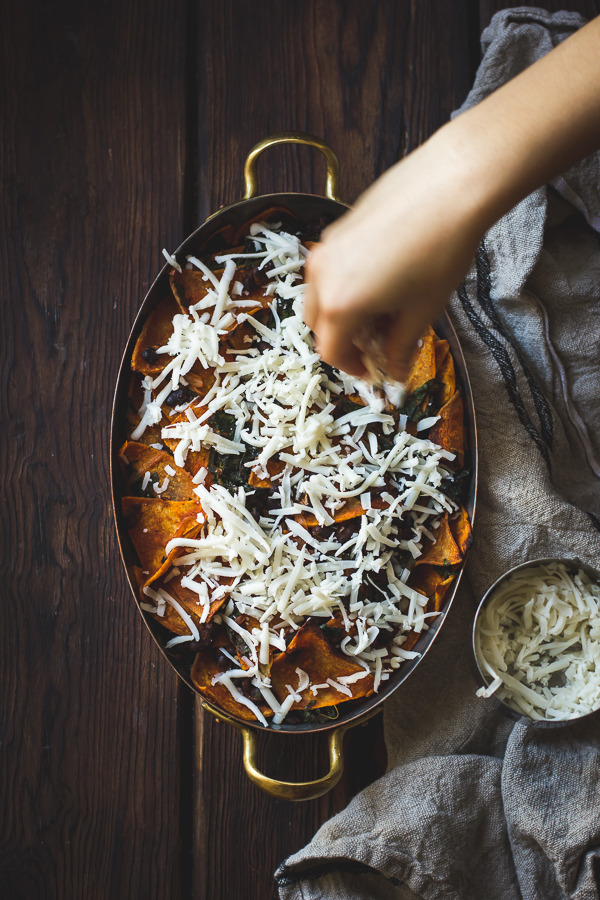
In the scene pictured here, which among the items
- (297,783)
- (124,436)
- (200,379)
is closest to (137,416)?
(124,436)

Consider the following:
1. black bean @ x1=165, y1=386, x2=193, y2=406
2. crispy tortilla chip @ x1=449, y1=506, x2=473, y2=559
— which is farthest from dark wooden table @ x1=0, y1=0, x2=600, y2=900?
crispy tortilla chip @ x1=449, y1=506, x2=473, y2=559

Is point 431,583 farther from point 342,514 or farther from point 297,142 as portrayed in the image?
point 297,142

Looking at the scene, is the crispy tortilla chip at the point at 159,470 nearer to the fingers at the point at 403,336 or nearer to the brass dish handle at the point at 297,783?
the brass dish handle at the point at 297,783

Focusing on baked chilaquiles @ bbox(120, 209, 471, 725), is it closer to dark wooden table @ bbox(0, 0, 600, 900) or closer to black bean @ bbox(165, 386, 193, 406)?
black bean @ bbox(165, 386, 193, 406)

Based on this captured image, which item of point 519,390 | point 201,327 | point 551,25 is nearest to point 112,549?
point 201,327

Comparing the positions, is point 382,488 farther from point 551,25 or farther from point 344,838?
point 551,25

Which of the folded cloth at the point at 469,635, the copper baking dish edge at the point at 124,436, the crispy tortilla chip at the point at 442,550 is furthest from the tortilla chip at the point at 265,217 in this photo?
the crispy tortilla chip at the point at 442,550

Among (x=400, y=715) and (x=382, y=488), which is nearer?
(x=382, y=488)
